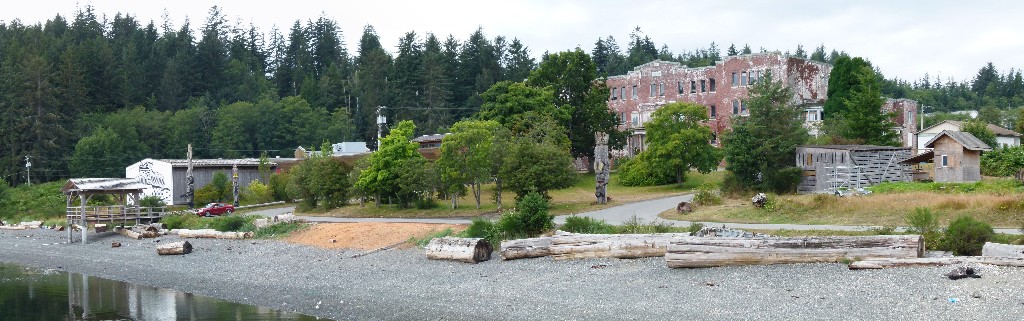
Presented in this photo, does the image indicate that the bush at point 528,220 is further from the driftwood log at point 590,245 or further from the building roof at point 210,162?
the building roof at point 210,162

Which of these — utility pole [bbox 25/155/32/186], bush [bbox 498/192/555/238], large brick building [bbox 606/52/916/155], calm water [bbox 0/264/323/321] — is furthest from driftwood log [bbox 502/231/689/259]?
utility pole [bbox 25/155/32/186]

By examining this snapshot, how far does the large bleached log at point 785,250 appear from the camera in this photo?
21312 millimetres

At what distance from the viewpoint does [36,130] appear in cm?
9500

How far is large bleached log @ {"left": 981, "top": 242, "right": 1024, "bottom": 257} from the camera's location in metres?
20.0

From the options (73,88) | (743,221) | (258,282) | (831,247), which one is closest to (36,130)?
(73,88)

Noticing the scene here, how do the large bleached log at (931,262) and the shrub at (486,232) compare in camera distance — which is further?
the shrub at (486,232)

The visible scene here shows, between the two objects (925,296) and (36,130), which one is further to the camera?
(36,130)

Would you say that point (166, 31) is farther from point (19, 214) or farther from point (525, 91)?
point (525, 91)

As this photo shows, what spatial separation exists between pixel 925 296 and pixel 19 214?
65.0 meters

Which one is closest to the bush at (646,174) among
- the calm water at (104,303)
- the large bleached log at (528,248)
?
the large bleached log at (528,248)

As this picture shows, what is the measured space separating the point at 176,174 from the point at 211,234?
29.5 m

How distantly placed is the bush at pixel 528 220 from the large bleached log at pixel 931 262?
460 inches

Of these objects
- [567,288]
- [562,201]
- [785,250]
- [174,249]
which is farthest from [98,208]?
[785,250]

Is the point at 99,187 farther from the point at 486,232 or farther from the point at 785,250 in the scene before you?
the point at 785,250
